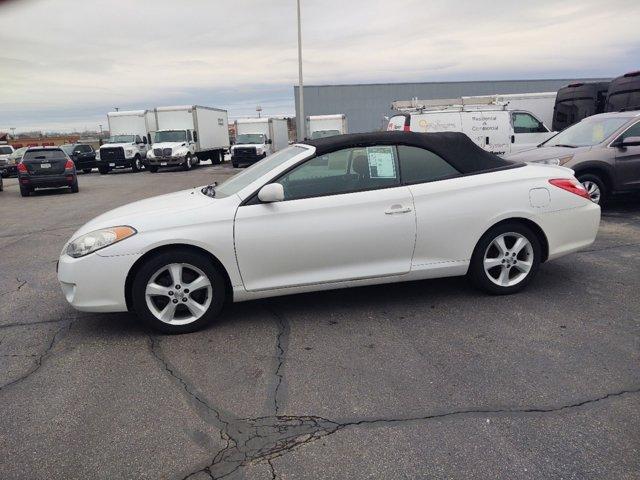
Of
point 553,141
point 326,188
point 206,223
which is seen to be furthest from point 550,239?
point 553,141

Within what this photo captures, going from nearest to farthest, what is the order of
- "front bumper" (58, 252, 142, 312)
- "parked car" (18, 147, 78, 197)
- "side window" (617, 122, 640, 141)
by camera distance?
"front bumper" (58, 252, 142, 312) → "side window" (617, 122, 640, 141) → "parked car" (18, 147, 78, 197)

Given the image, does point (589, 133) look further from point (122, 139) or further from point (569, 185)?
point (122, 139)

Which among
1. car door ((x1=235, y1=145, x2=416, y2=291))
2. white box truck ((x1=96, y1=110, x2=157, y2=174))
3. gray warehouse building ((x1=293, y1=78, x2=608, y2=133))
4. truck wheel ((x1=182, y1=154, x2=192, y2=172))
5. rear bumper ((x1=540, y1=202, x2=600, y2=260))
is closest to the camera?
car door ((x1=235, y1=145, x2=416, y2=291))

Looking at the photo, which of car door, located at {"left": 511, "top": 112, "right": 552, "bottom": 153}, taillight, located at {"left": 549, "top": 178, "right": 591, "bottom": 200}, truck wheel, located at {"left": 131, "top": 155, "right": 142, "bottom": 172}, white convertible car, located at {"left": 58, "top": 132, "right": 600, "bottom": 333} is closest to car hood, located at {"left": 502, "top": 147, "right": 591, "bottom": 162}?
taillight, located at {"left": 549, "top": 178, "right": 591, "bottom": 200}

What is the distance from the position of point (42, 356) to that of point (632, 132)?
8.81m

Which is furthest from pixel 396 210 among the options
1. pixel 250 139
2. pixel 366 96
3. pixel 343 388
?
pixel 366 96

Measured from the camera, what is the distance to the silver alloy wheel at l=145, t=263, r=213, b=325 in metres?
4.10

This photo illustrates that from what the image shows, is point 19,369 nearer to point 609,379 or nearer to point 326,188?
point 326,188

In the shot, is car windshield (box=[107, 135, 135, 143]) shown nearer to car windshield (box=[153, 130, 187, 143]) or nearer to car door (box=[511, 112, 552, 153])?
car windshield (box=[153, 130, 187, 143])

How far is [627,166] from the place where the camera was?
8250mm

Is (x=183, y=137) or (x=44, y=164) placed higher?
(x=183, y=137)

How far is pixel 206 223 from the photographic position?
411cm

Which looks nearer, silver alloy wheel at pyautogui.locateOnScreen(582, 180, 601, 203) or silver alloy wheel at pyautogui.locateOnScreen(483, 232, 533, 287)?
silver alloy wheel at pyautogui.locateOnScreen(483, 232, 533, 287)

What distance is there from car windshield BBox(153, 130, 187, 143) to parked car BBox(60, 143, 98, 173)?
4.63m
